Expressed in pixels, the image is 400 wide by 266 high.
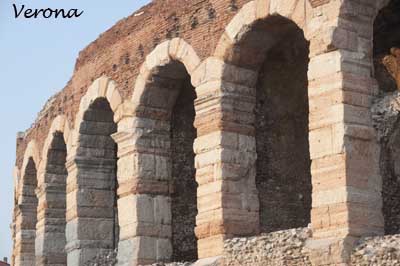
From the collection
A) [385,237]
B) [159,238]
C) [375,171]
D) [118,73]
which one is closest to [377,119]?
[375,171]

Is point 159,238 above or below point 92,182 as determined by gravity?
below

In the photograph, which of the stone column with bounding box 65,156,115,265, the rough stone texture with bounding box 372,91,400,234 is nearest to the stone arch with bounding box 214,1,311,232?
the rough stone texture with bounding box 372,91,400,234

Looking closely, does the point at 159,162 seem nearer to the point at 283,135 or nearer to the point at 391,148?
the point at 283,135

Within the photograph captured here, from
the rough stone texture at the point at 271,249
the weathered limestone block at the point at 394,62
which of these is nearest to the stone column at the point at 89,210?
A: the rough stone texture at the point at 271,249

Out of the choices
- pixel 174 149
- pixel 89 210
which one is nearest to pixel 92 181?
pixel 89 210

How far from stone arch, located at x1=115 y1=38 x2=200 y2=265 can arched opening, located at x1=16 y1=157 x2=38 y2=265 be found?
19.4 ft

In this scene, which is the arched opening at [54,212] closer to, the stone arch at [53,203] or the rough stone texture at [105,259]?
the stone arch at [53,203]

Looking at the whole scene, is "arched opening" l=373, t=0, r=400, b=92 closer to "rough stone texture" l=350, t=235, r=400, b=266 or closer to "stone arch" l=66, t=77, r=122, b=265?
"stone arch" l=66, t=77, r=122, b=265

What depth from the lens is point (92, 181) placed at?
1686 cm

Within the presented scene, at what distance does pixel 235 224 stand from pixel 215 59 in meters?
2.31

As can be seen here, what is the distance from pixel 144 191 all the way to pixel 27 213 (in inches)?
266

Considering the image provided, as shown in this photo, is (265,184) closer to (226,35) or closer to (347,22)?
(226,35)

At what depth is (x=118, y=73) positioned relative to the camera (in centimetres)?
1606

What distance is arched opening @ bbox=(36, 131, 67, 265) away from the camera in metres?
18.7
